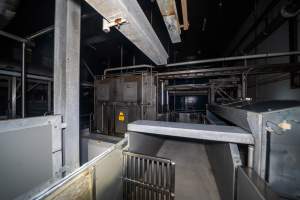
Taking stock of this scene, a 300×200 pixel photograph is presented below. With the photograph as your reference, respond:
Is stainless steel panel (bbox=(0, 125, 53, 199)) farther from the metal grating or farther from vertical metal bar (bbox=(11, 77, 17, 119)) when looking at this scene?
vertical metal bar (bbox=(11, 77, 17, 119))

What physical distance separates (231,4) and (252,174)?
3496mm

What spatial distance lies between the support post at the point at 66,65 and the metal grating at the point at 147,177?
1.88 ft

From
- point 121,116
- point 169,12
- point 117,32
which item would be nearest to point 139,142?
point 169,12

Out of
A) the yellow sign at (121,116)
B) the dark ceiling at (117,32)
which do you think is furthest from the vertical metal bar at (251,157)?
the yellow sign at (121,116)

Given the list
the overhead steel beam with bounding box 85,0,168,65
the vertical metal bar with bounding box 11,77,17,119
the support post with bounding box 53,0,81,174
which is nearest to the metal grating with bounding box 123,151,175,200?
the support post with bounding box 53,0,81,174

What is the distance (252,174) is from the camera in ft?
2.64

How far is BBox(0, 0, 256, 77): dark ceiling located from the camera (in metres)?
2.29

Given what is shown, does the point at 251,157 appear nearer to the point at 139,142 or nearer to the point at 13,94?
the point at 139,142

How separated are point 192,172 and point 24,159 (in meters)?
1.79

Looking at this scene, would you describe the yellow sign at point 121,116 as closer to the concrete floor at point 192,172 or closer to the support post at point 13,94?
the concrete floor at point 192,172

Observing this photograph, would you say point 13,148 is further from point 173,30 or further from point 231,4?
point 231,4

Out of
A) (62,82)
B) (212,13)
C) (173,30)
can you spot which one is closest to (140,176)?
(62,82)

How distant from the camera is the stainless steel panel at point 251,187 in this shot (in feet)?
1.94

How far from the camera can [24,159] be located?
84cm
